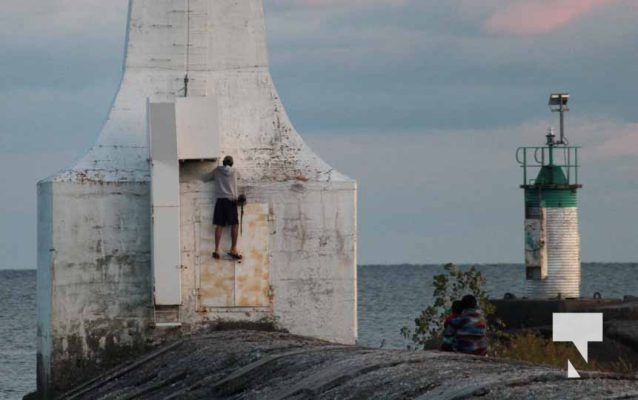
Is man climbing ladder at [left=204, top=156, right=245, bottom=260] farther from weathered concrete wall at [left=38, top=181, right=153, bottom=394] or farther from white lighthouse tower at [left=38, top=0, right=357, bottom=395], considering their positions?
weathered concrete wall at [left=38, top=181, right=153, bottom=394]

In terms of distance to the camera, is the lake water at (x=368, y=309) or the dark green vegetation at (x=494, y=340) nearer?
the dark green vegetation at (x=494, y=340)

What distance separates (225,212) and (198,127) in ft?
3.22

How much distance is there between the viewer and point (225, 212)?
755 inches

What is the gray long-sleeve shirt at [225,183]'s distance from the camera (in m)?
19.2

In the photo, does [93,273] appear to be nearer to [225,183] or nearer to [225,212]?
[225,212]

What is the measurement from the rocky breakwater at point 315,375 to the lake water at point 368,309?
12794mm

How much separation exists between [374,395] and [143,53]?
300 inches

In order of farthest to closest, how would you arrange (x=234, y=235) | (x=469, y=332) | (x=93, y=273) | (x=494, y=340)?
(x=494, y=340), (x=234, y=235), (x=93, y=273), (x=469, y=332)

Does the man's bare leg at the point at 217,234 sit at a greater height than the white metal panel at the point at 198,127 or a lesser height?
lesser

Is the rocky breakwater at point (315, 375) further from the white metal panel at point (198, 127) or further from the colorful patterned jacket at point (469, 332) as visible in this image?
the white metal panel at point (198, 127)

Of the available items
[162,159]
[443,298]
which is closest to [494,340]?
[443,298]

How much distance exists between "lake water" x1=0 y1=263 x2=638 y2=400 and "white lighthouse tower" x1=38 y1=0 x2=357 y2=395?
11494mm

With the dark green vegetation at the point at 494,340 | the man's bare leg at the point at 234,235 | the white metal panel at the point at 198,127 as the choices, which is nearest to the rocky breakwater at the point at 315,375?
the man's bare leg at the point at 234,235

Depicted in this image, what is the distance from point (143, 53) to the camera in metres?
19.8
